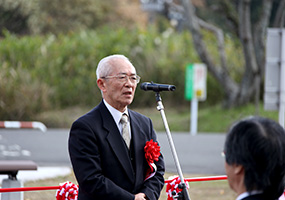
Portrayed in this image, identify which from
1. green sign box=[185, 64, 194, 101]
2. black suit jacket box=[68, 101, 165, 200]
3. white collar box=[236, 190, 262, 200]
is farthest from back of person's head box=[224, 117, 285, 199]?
green sign box=[185, 64, 194, 101]

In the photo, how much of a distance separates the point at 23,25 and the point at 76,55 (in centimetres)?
1807

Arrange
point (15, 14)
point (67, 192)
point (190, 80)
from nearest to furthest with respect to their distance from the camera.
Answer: point (67, 192), point (190, 80), point (15, 14)

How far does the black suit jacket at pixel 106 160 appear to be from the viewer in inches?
150

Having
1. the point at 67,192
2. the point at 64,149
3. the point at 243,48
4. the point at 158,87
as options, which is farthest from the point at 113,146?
the point at 243,48

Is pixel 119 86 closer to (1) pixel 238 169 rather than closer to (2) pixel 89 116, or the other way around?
(2) pixel 89 116

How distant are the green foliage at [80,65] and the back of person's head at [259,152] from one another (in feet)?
69.0

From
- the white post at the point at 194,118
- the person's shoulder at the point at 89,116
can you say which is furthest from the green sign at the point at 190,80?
the person's shoulder at the point at 89,116

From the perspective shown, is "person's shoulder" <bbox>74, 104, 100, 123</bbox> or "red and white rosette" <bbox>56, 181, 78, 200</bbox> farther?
"red and white rosette" <bbox>56, 181, 78, 200</bbox>

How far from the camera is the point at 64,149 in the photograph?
643 inches

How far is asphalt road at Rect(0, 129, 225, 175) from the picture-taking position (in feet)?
44.1

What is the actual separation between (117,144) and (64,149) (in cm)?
1257

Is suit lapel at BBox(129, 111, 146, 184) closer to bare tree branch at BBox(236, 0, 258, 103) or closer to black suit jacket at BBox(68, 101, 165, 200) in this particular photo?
black suit jacket at BBox(68, 101, 165, 200)

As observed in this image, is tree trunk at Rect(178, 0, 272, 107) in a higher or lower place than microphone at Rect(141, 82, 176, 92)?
lower

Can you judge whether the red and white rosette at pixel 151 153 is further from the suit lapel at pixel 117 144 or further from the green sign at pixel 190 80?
the green sign at pixel 190 80
